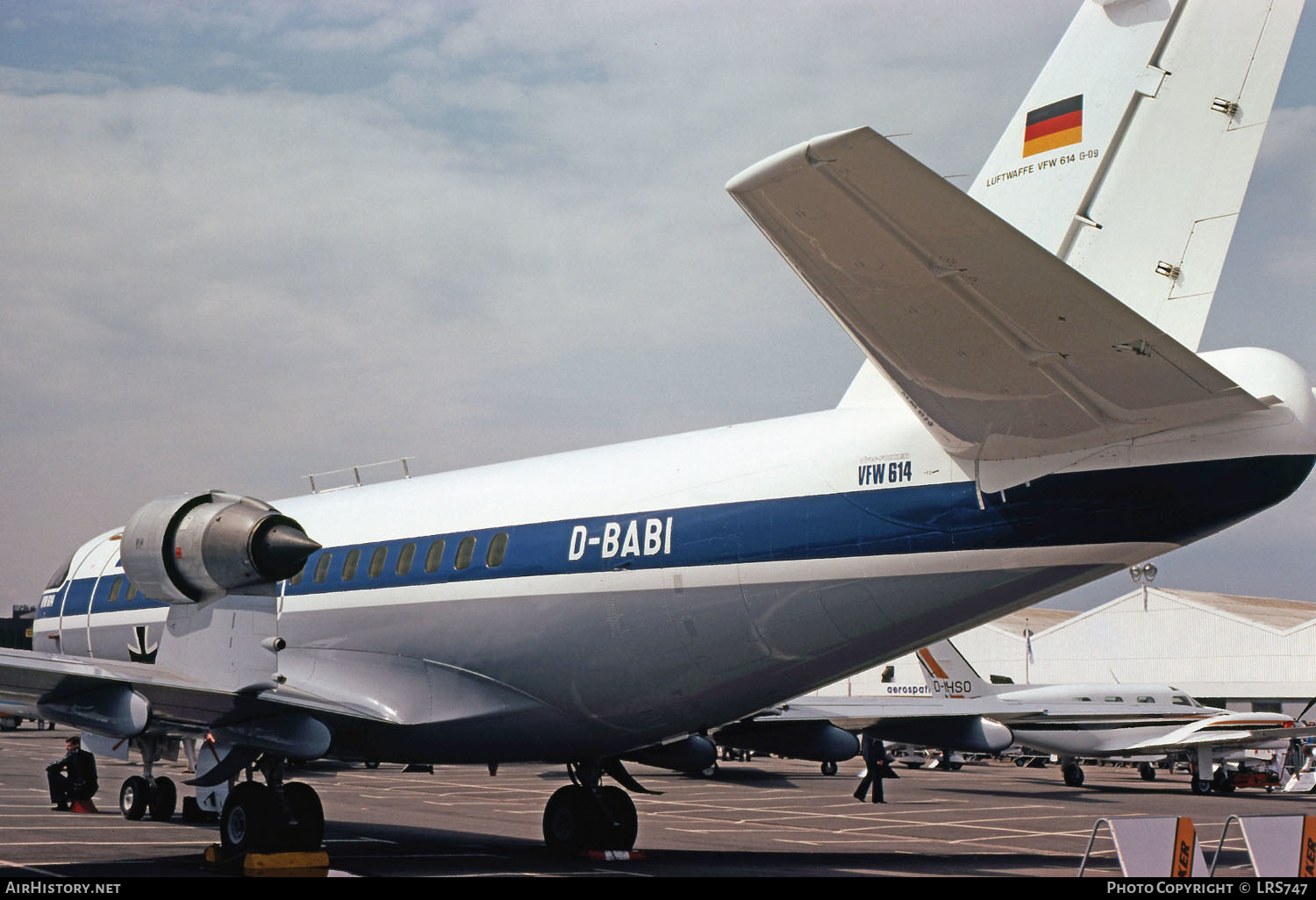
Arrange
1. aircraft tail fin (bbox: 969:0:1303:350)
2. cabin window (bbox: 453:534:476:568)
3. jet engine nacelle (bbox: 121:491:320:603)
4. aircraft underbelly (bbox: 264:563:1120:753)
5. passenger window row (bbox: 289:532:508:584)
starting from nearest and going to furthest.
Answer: aircraft tail fin (bbox: 969:0:1303:350) → aircraft underbelly (bbox: 264:563:1120:753) → jet engine nacelle (bbox: 121:491:320:603) → passenger window row (bbox: 289:532:508:584) → cabin window (bbox: 453:534:476:568)

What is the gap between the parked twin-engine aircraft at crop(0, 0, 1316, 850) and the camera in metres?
7.55

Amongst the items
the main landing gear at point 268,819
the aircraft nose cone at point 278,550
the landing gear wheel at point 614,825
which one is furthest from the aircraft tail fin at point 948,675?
the aircraft nose cone at point 278,550

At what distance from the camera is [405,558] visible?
46.5ft

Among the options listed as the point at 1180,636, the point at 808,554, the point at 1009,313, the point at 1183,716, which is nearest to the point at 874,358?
the point at 1009,313

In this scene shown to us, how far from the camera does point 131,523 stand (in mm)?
12898

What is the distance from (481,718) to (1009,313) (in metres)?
7.68

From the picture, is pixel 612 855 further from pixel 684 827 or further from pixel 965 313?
pixel 965 313

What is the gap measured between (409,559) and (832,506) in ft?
17.5

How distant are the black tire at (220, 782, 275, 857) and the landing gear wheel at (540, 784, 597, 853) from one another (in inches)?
141

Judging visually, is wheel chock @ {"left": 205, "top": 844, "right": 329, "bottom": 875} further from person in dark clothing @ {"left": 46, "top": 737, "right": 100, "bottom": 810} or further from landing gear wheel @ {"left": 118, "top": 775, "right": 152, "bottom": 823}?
person in dark clothing @ {"left": 46, "top": 737, "right": 100, "bottom": 810}

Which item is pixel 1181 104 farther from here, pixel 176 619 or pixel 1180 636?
pixel 1180 636

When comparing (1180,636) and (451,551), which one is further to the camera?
(1180,636)

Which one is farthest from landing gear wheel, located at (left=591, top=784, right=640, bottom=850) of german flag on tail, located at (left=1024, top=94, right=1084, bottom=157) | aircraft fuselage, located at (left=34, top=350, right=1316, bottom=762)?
german flag on tail, located at (left=1024, top=94, right=1084, bottom=157)
